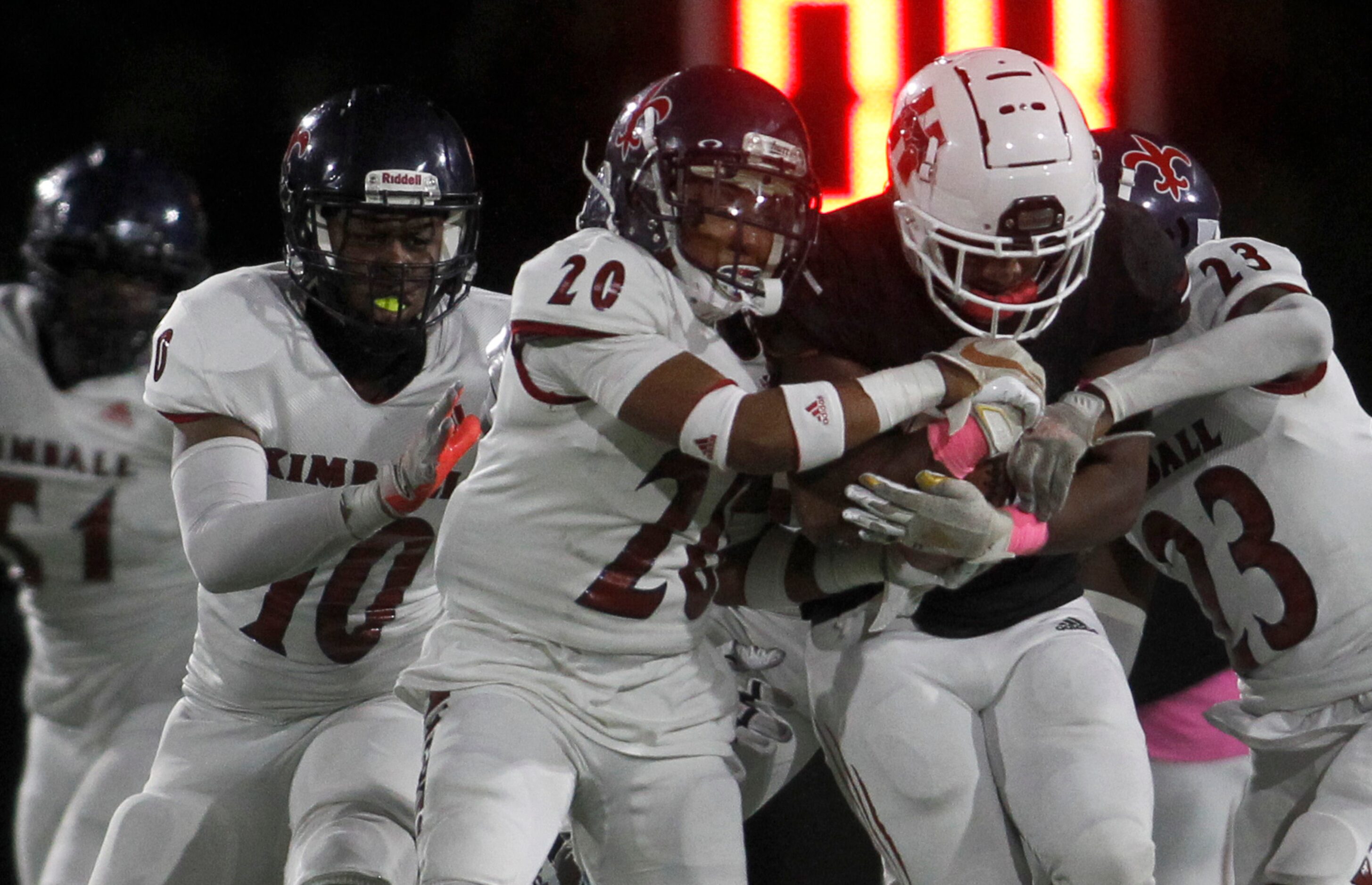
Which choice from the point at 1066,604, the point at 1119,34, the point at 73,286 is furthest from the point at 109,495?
the point at 1119,34

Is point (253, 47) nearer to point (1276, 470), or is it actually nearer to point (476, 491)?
point (476, 491)

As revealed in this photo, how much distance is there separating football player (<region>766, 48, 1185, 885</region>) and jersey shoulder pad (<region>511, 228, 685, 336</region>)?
0.64 ft

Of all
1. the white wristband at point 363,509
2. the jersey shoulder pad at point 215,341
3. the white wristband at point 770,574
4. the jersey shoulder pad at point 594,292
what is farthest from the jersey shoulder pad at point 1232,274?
the jersey shoulder pad at point 215,341

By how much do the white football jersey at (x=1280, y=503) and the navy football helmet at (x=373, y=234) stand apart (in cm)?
107

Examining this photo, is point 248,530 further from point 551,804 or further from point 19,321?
point 19,321

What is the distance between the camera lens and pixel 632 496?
2.13 meters

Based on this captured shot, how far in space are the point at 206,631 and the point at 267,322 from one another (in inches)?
17.8

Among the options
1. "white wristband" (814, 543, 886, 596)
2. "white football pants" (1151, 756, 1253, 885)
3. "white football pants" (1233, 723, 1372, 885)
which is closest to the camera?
"white wristband" (814, 543, 886, 596)

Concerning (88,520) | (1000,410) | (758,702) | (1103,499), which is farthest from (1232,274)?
(88,520)

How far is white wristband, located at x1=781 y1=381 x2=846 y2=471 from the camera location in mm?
1987

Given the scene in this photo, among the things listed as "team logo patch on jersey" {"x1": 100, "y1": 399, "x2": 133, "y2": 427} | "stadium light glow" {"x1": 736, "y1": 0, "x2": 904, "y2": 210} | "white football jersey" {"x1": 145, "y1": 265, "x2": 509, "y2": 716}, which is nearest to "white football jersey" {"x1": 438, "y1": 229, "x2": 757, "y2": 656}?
"white football jersey" {"x1": 145, "y1": 265, "x2": 509, "y2": 716}

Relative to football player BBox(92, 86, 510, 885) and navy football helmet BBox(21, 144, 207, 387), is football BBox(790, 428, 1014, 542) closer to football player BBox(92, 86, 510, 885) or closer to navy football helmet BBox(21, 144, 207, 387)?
football player BBox(92, 86, 510, 885)

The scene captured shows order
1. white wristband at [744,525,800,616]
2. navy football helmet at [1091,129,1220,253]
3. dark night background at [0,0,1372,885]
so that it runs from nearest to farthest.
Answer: white wristband at [744,525,800,616], navy football helmet at [1091,129,1220,253], dark night background at [0,0,1372,885]

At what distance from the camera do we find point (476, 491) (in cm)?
219
